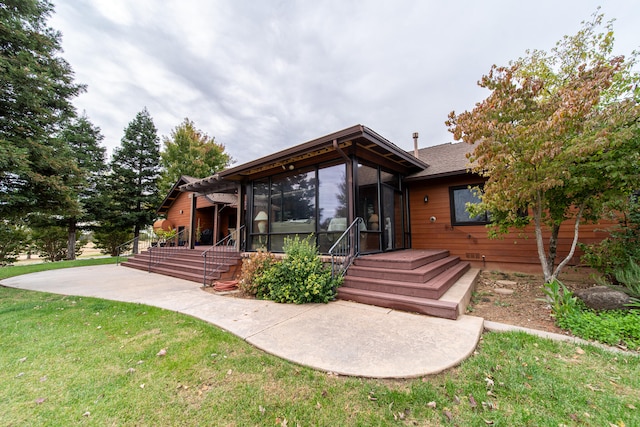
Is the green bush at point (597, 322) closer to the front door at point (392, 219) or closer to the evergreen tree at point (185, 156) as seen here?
the front door at point (392, 219)

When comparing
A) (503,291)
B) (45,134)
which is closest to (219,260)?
(45,134)

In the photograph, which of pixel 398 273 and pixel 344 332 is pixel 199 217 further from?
pixel 344 332

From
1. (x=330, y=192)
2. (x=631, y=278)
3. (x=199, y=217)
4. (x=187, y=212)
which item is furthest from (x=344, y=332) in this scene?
(x=187, y=212)

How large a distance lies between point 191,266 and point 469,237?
27.6 ft

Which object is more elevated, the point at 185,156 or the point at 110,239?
the point at 185,156

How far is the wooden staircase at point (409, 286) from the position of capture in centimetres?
361

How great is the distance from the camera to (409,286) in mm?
3982

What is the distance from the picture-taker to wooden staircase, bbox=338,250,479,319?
11.8 ft

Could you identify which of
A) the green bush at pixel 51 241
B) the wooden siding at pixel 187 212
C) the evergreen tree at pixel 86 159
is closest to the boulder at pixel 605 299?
the wooden siding at pixel 187 212

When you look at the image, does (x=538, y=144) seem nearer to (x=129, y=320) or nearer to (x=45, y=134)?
(x=129, y=320)

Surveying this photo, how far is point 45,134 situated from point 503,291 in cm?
1214

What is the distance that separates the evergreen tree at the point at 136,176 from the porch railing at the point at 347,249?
54.8 ft

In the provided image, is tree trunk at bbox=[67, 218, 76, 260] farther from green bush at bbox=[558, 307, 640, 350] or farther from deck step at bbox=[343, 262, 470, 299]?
Result: green bush at bbox=[558, 307, 640, 350]

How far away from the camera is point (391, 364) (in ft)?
7.39
